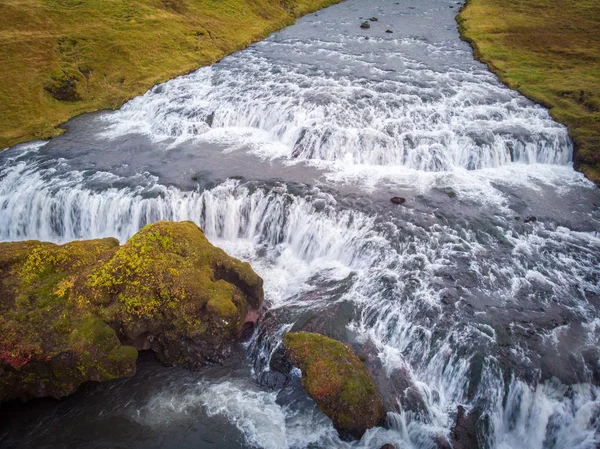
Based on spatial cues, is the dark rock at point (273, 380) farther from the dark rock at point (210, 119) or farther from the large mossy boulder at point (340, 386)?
the dark rock at point (210, 119)

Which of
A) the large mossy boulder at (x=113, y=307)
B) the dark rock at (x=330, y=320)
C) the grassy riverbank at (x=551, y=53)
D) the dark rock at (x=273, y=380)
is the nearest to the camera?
the large mossy boulder at (x=113, y=307)

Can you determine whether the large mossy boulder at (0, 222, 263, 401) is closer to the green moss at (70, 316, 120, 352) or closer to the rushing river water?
the green moss at (70, 316, 120, 352)

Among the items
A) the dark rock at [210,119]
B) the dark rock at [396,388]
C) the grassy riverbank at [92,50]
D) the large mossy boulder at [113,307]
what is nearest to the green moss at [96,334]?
Result: the large mossy boulder at [113,307]

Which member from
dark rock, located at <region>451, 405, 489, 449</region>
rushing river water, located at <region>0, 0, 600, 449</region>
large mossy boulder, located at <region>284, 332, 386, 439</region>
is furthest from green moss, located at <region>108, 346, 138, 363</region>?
dark rock, located at <region>451, 405, 489, 449</region>

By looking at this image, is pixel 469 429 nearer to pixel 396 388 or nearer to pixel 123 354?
pixel 396 388

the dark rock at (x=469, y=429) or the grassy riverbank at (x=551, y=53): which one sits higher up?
the grassy riverbank at (x=551, y=53)

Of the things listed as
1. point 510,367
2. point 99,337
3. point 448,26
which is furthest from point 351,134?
point 448,26

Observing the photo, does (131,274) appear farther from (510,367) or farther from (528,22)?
(528,22)
